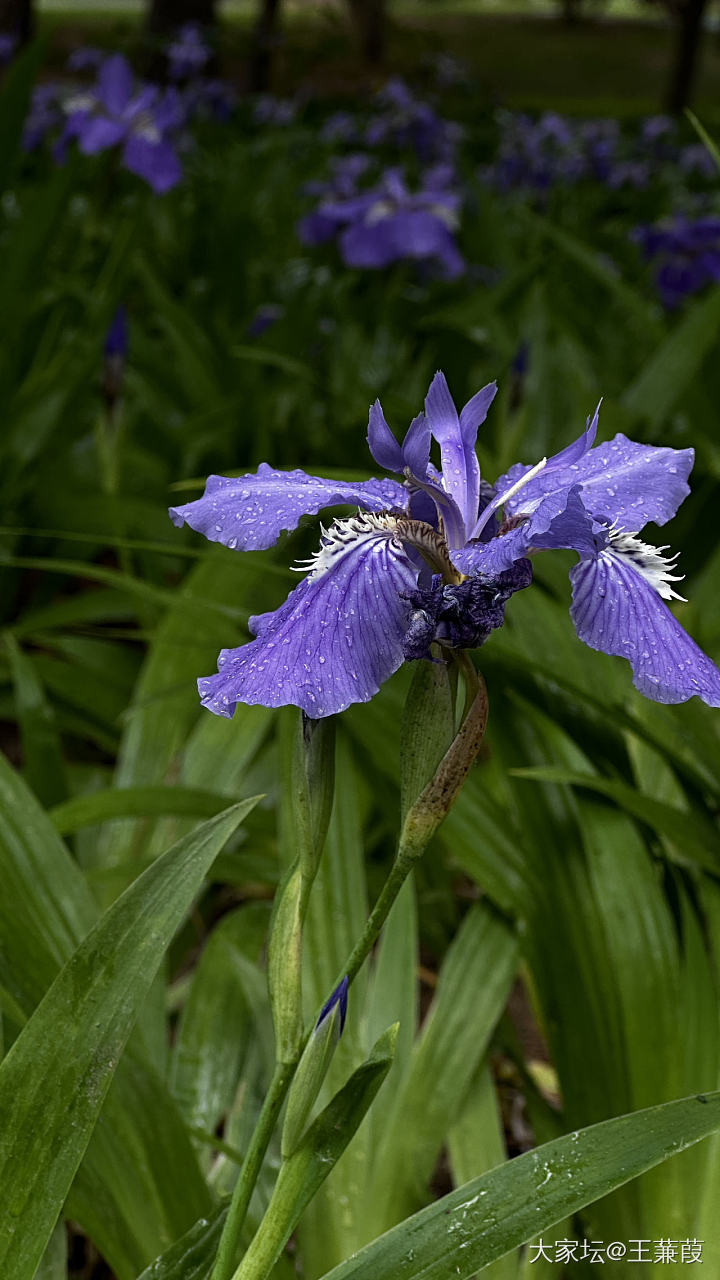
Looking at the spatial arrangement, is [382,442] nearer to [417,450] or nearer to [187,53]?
[417,450]

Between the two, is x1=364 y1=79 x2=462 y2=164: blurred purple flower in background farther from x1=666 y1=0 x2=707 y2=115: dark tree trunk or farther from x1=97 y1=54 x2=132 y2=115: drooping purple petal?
x1=666 y1=0 x2=707 y2=115: dark tree trunk

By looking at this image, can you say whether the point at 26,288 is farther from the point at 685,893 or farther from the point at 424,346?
the point at 685,893

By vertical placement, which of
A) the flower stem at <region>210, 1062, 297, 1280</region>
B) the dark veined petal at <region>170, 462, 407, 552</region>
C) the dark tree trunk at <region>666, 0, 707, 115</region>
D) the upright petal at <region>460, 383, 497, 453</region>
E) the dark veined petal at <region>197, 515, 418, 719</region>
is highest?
the upright petal at <region>460, 383, 497, 453</region>

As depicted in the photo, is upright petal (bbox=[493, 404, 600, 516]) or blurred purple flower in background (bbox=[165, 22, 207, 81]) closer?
upright petal (bbox=[493, 404, 600, 516])

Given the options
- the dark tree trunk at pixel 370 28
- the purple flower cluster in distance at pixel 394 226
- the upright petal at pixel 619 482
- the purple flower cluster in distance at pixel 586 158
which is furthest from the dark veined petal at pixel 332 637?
the dark tree trunk at pixel 370 28

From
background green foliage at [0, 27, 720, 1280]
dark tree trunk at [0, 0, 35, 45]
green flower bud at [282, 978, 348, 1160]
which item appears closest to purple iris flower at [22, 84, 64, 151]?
dark tree trunk at [0, 0, 35, 45]

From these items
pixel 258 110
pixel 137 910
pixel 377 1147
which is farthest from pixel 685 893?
pixel 258 110
